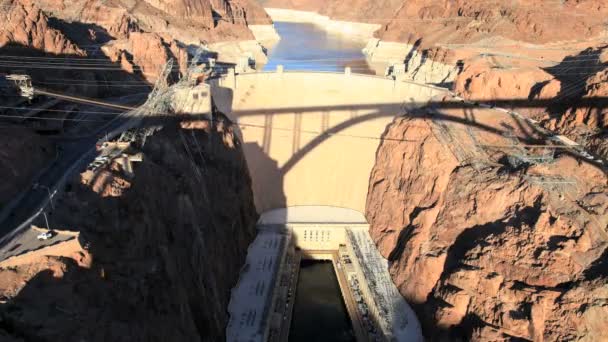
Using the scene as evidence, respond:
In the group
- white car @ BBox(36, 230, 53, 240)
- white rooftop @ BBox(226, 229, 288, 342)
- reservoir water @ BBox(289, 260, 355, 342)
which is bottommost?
reservoir water @ BBox(289, 260, 355, 342)

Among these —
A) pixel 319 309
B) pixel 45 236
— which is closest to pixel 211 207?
pixel 319 309

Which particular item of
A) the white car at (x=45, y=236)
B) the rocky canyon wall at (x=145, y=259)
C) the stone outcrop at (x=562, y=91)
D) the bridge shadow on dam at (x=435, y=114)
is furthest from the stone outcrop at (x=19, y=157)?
the stone outcrop at (x=562, y=91)

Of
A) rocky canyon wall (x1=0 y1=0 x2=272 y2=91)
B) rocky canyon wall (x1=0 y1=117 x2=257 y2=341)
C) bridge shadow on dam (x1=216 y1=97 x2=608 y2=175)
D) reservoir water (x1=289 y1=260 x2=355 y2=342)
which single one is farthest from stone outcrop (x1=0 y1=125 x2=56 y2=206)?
bridge shadow on dam (x1=216 y1=97 x2=608 y2=175)

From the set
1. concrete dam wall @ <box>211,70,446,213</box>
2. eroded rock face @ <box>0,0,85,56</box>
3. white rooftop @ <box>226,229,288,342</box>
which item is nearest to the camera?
white rooftop @ <box>226,229,288,342</box>

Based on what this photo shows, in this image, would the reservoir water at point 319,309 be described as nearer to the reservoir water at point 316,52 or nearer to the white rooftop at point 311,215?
the white rooftop at point 311,215

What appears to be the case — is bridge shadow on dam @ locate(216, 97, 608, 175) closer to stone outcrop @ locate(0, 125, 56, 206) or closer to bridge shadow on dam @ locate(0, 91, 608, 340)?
bridge shadow on dam @ locate(0, 91, 608, 340)

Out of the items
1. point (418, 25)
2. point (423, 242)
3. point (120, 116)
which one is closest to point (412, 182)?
point (423, 242)

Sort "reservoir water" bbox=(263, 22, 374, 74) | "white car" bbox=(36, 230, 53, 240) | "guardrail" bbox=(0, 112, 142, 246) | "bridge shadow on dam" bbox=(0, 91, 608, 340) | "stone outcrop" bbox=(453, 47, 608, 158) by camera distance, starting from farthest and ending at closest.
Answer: "reservoir water" bbox=(263, 22, 374, 74)
"stone outcrop" bbox=(453, 47, 608, 158)
"guardrail" bbox=(0, 112, 142, 246)
"white car" bbox=(36, 230, 53, 240)
"bridge shadow on dam" bbox=(0, 91, 608, 340)

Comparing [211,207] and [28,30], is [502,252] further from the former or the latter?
[28,30]
